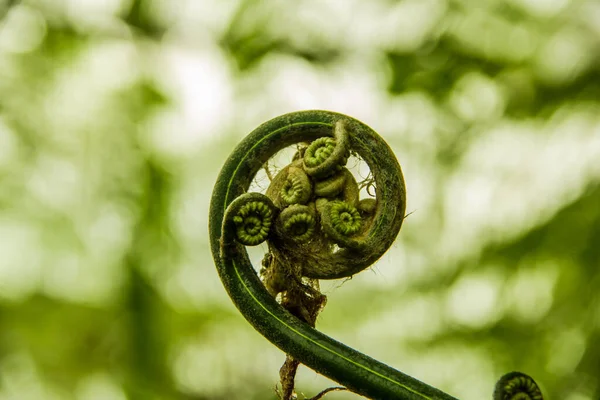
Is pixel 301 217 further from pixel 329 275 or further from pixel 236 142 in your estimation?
pixel 236 142

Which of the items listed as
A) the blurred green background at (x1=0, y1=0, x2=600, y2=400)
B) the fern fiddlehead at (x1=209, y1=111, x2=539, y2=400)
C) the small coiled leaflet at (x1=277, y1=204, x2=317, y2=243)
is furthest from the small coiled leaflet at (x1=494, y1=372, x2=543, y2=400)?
the blurred green background at (x1=0, y1=0, x2=600, y2=400)

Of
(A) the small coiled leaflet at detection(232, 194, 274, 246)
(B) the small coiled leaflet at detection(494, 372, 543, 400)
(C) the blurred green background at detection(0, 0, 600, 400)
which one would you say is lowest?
(B) the small coiled leaflet at detection(494, 372, 543, 400)

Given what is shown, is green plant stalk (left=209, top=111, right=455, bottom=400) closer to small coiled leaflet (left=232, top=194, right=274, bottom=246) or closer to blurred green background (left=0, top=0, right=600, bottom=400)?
small coiled leaflet (left=232, top=194, right=274, bottom=246)

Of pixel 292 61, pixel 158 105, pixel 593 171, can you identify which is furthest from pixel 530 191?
pixel 158 105

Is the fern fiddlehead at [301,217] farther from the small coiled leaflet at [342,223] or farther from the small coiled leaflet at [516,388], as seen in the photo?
the small coiled leaflet at [516,388]

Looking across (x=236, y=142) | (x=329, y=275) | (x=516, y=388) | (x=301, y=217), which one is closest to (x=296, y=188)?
(x=301, y=217)

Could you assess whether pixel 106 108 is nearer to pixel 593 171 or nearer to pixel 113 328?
pixel 113 328
